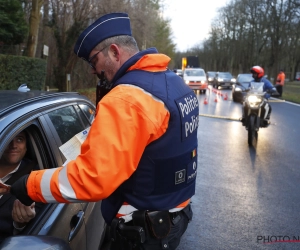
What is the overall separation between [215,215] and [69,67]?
1550 cm

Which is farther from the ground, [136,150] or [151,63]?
[151,63]

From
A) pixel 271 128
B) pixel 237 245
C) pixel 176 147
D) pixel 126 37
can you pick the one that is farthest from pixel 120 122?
pixel 271 128

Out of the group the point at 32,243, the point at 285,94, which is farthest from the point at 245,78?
the point at 32,243

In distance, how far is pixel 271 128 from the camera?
1223cm

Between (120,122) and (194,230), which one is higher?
(120,122)

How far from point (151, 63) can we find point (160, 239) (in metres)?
0.88

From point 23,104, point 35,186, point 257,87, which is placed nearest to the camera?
point 35,186

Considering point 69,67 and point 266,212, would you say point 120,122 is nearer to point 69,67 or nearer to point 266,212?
point 266,212

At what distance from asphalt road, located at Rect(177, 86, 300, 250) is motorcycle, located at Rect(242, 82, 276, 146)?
1.23 feet

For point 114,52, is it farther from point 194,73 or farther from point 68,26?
point 194,73

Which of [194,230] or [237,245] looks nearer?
[237,245]

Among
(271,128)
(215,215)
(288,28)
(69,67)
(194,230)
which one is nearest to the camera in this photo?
(194,230)

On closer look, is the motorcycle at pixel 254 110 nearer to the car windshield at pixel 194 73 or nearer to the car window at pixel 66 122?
the car window at pixel 66 122

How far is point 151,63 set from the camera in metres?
1.97
